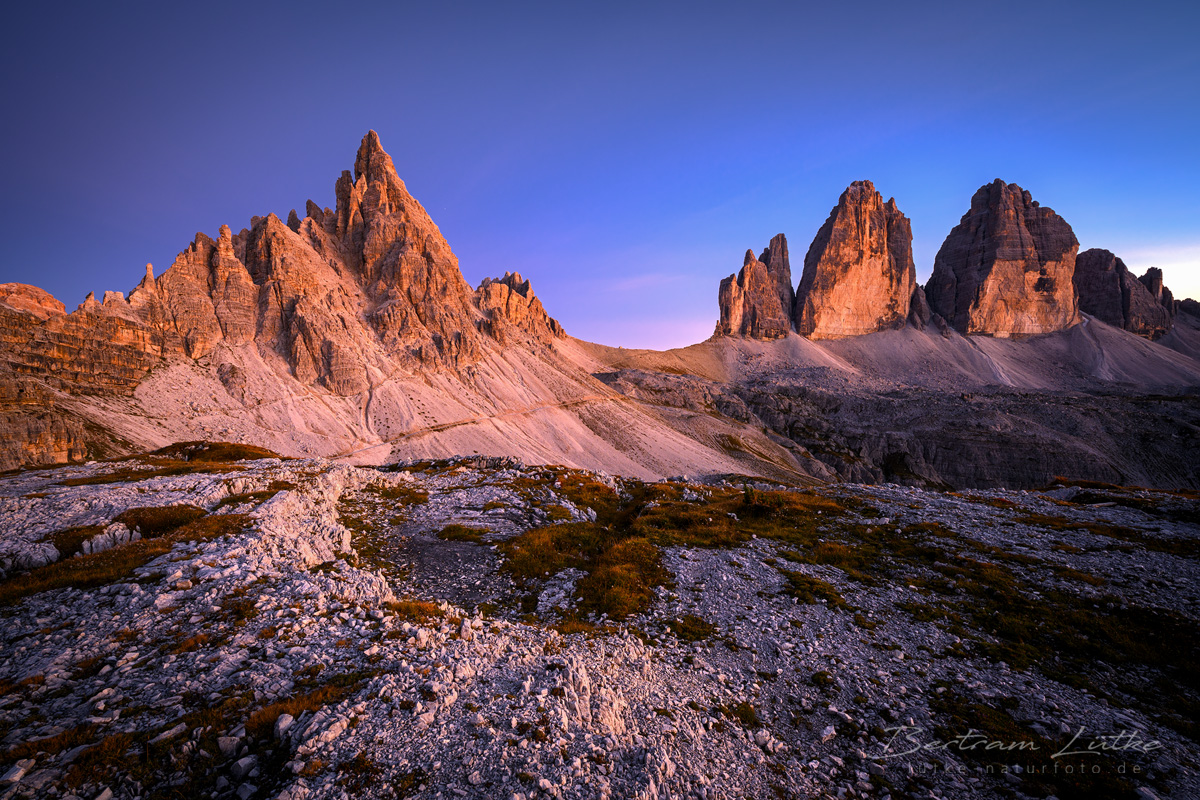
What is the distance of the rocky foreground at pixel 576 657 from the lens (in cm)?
857

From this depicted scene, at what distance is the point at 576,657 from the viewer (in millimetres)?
12570

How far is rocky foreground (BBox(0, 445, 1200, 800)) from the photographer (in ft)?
28.1

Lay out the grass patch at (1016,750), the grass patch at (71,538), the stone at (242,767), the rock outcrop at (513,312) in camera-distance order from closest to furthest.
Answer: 1. the stone at (242,767)
2. the grass patch at (1016,750)
3. the grass patch at (71,538)
4. the rock outcrop at (513,312)

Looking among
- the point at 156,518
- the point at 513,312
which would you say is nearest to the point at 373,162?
the point at 513,312

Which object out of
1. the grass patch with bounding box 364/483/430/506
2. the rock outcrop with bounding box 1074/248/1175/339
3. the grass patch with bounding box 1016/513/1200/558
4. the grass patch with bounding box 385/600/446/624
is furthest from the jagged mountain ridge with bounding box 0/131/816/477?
the rock outcrop with bounding box 1074/248/1175/339

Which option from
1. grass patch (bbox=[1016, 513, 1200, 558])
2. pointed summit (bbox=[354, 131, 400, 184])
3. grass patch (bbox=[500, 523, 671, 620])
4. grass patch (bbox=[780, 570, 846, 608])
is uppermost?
pointed summit (bbox=[354, 131, 400, 184])

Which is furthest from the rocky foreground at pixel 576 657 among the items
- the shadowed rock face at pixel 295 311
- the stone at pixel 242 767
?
the shadowed rock face at pixel 295 311

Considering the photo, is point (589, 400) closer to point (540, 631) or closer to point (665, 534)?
point (665, 534)

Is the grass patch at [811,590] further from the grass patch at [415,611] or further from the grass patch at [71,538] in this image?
the grass patch at [71,538]

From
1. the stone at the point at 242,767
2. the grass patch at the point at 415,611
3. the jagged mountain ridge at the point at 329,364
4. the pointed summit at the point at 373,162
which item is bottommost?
the grass patch at the point at 415,611

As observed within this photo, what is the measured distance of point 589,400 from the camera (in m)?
120

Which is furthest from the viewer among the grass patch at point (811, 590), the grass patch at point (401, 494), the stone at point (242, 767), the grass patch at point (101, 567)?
the grass patch at point (401, 494)

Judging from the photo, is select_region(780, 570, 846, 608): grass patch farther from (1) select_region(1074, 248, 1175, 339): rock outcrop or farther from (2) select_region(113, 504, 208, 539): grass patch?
(1) select_region(1074, 248, 1175, 339): rock outcrop

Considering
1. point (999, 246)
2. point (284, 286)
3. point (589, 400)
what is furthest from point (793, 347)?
point (284, 286)
